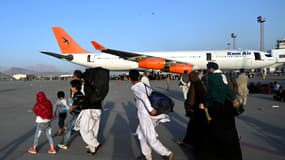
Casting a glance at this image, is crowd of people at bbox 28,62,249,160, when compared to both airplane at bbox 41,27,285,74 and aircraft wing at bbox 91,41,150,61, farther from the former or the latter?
aircraft wing at bbox 91,41,150,61

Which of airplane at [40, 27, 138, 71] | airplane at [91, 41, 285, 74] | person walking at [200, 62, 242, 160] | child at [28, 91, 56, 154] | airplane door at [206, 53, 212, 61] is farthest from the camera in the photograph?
airplane at [40, 27, 138, 71]

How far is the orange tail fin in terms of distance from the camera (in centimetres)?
4003

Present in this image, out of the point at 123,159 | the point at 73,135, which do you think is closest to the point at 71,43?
the point at 73,135

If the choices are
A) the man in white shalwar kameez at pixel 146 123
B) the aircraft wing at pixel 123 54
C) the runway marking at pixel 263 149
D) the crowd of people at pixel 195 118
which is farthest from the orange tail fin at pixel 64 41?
the man in white shalwar kameez at pixel 146 123

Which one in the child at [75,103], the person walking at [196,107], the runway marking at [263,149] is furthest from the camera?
the child at [75,103]

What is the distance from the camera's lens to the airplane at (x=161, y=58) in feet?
108

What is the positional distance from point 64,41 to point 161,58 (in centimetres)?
1424

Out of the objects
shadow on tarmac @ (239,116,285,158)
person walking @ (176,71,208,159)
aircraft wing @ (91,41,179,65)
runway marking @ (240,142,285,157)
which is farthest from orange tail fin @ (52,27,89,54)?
runway marking @ (240,142,285,157)

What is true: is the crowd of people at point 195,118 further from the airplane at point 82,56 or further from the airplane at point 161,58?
the airplane at point 82,56

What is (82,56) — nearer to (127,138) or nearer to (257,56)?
(257,56)

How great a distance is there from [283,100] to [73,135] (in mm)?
10265

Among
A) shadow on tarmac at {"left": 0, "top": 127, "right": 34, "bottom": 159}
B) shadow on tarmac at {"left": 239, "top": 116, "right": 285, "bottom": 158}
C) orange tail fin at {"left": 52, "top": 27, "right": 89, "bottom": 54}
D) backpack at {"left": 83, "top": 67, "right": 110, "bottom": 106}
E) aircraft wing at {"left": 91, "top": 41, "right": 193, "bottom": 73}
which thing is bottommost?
shadow on tarmac at {"left": 239, "top": 116, "right": 285, "bottom": 158}

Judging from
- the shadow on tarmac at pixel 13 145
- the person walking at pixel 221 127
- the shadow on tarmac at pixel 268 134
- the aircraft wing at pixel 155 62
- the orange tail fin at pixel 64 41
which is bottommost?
the shadow on tarmac at pixel 268 134

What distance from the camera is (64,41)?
40.0 m
